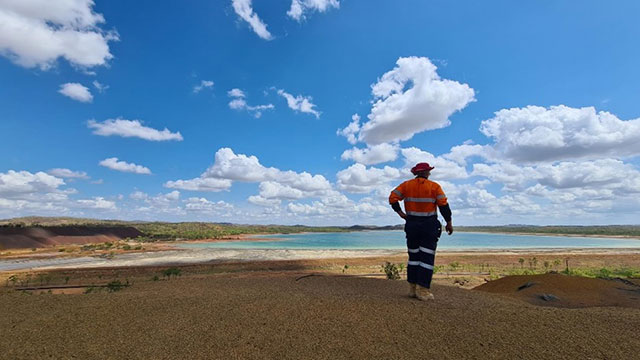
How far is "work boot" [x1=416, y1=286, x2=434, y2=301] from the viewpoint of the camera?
18.5 feet

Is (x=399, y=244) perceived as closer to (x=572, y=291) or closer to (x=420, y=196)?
(x=572, y=291)

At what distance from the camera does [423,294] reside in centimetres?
572

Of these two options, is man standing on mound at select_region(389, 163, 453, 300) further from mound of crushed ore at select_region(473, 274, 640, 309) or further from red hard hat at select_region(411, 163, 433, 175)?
mound of crushed ore at select_region(473, 274, 640, 309)

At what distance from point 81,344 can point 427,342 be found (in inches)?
158

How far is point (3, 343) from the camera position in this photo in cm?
385

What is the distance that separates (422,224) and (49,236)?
7695 centimetres

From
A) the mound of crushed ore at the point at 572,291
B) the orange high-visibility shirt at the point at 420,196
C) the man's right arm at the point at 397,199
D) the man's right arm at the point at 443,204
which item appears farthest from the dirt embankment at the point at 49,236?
the mound of crushed ore at the point at 572,291

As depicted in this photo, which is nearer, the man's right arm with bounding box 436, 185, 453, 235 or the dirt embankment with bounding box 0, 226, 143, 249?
the man's right arm with bounding box 436, 185, 453, 235

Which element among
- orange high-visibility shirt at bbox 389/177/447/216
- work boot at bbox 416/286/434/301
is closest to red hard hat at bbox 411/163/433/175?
orange high-visibility shirt at bbox 389/177/447/216

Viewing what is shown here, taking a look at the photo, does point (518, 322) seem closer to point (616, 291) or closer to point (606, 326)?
point (606, 326)

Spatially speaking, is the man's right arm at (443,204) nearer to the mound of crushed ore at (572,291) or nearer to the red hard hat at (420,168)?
the red hard hat at (420,168)

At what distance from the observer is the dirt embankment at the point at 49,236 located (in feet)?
170

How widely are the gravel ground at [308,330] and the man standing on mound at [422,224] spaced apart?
25.0 inches

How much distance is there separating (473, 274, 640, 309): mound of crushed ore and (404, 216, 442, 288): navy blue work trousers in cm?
275
